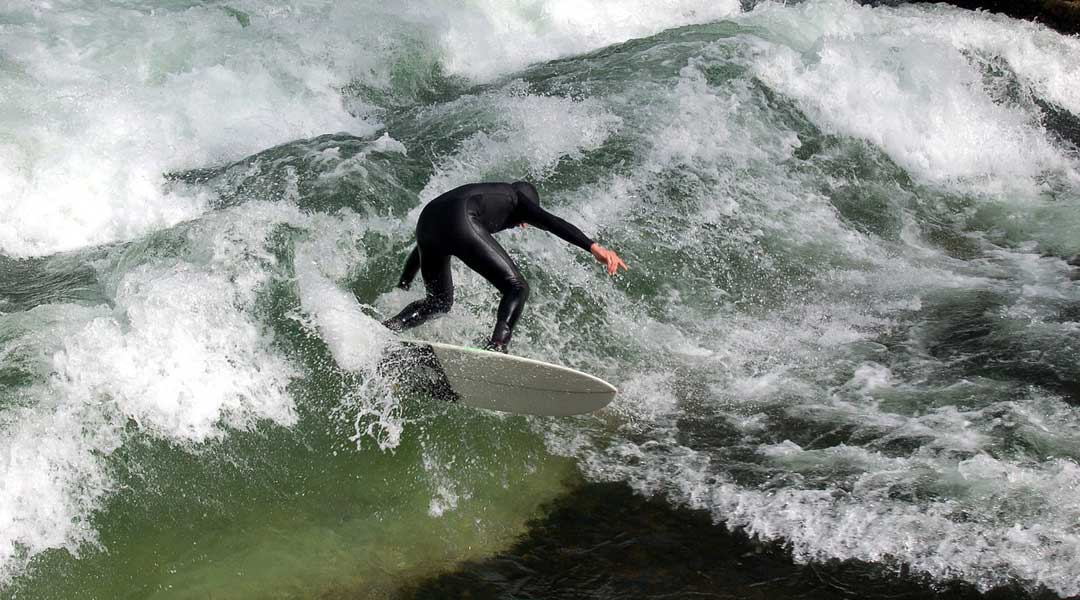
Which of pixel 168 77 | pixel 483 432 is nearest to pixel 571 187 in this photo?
pixel 483 432

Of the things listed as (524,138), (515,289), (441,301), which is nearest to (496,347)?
(515,289)

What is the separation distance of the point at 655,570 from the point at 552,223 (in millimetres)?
2023

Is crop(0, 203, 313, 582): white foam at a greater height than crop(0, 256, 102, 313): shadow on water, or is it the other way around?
crop(0, 203, 313, 582): white foam

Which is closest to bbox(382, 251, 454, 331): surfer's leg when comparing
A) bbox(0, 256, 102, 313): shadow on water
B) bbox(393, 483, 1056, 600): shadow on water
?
bbox(393, 483, 1056, 600): shadow on water

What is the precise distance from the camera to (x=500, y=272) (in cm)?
572

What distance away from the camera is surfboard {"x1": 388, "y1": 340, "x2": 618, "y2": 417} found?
533 cm

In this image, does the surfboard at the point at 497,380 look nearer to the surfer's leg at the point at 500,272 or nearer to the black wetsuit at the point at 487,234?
the black wetsuit at the point at 487,234

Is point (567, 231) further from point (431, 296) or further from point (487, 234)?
point (431, 296)

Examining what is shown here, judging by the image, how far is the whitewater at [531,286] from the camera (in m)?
4.96

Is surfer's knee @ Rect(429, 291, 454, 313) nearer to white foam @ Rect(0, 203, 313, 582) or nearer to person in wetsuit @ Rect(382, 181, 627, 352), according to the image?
person in wetsuit @ Rect(382, 181, 627, 352)

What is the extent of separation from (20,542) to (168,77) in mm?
6399

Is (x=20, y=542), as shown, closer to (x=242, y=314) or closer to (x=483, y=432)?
(x=242, y=314)

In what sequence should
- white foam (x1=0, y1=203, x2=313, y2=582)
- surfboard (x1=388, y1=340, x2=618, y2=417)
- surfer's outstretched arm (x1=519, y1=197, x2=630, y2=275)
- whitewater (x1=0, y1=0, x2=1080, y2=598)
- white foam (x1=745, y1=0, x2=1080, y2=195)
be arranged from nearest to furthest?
white foam (x1=0, y1=203, x2=313, y2=582) → whitewater (x1=0, y1=0, x2=1080, y2=598) → surfboard (x1=388, y1=340, x2=618, y2=417) → surfer's outstretched arm (x1=519, y1=197, x2=630, y2=275) → white foam (x1=745, y1=0, x2=1080, y2=195)

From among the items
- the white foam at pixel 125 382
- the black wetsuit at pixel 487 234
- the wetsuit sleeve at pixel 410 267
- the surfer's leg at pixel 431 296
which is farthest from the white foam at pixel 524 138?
the white foam at pixel 125 382
